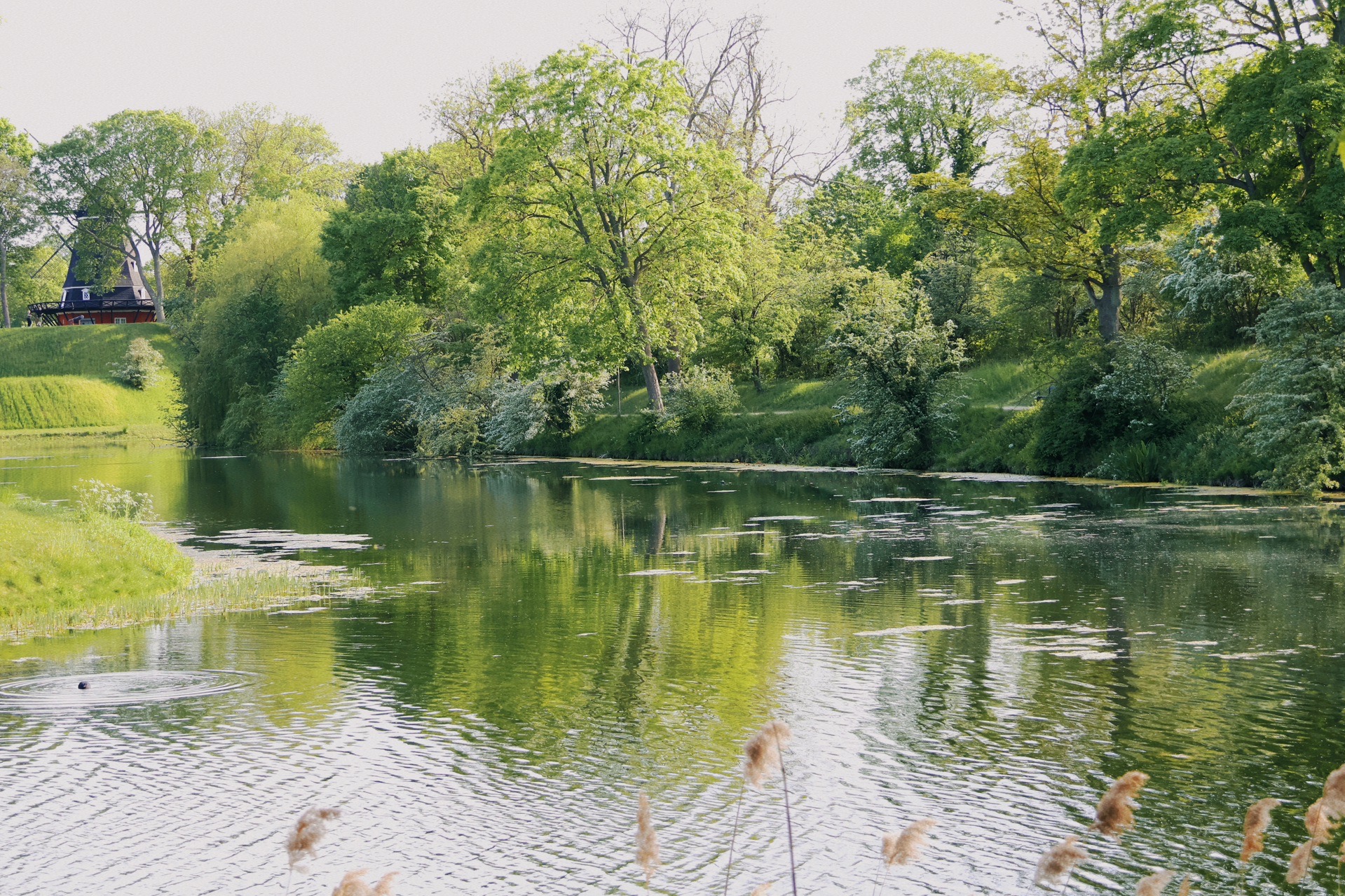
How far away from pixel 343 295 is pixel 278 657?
2127 inches

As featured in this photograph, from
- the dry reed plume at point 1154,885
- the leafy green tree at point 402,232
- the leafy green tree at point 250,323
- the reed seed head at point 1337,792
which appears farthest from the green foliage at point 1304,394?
the leafy green tree at point 250,323

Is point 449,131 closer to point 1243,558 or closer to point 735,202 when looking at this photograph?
point 735,202

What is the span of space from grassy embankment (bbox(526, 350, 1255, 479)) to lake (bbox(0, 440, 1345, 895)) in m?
9.65

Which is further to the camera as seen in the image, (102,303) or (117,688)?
(102,303)

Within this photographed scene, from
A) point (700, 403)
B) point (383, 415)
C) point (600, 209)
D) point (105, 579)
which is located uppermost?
point (600, 209)

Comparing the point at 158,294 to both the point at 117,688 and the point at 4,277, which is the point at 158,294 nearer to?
the point at 4,277

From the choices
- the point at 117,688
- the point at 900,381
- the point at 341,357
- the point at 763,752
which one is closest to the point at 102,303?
the point at 341,357

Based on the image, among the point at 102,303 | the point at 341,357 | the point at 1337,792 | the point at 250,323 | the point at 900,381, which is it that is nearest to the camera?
the point at 1337,792

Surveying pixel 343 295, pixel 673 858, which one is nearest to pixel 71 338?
pixel 343 295

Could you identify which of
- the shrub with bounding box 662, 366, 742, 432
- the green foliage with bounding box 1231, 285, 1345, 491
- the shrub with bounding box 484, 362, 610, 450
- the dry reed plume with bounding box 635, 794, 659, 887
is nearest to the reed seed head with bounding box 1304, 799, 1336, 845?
the dry reed plume with bounding box 635, 794, 659, 887

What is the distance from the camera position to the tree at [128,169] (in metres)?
100

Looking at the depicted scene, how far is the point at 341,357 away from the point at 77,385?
39828 mm

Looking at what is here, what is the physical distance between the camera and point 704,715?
11.6 m

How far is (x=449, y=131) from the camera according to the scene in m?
65.8
